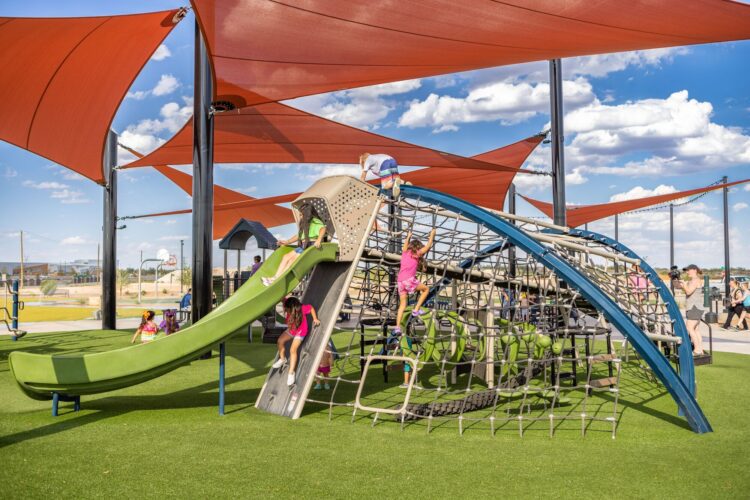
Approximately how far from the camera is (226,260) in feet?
55.9

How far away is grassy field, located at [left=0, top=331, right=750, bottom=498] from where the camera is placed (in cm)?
419

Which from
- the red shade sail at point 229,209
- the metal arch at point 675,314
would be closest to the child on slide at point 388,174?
the metal arch at point 675,314

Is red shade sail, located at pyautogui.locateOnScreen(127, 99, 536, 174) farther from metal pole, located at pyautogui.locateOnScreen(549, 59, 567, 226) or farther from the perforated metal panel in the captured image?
the perforated metal panel

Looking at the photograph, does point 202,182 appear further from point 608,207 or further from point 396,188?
point 608,207

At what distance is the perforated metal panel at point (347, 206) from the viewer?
267 inches

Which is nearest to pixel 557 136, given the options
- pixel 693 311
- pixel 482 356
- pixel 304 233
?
pixel 693 311

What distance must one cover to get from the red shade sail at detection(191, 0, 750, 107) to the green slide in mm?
2301

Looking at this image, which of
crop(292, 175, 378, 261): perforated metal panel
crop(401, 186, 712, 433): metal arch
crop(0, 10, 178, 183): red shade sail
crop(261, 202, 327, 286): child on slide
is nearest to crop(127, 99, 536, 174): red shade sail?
crop(0, 10, 178, 183): red shade sail

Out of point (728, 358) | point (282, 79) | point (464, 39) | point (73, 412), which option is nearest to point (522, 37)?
point (464, 39)

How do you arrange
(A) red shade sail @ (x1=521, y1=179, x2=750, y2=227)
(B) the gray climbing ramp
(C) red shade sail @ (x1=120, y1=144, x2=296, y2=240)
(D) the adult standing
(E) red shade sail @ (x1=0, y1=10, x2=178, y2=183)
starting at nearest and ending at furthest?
1. (B) the gray climbing ramp
2. (E) red shade sail @ (x1=0, y1=10, x2=178, y2=183)
3. (D) the adult standing
4. (A) red shade sail @ (x1=521, y1=179, x2=750, y2=227)
5. (C) red shade sail @ (x1=120, y1=144, x2=296, y2=240)

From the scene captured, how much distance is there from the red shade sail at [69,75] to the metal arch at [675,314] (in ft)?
23.9

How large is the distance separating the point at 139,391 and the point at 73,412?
1300 millimetres

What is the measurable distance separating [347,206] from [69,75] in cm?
550

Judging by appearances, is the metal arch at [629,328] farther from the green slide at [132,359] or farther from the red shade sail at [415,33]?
the green slide at [132,359]
